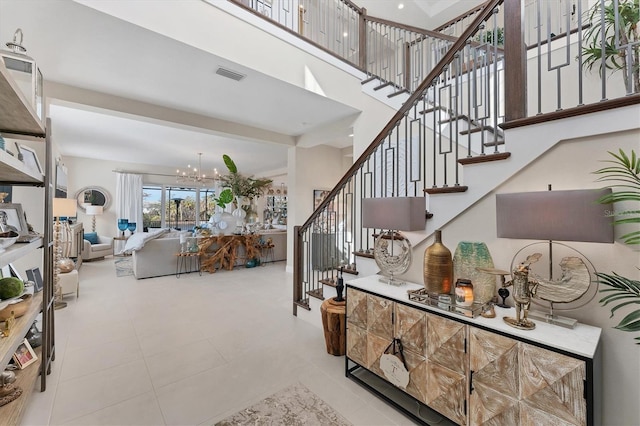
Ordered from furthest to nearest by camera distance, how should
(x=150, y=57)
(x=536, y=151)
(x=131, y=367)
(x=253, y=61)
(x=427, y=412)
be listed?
(x=253, y=61) → (x=150, y=57) → (x=131, y=367) → (x=427, y=412) → (x=536, y=151)

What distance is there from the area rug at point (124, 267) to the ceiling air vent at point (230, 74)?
4666 millimetres

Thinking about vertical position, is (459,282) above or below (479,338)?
above

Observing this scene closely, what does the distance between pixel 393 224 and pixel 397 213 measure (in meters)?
0.09

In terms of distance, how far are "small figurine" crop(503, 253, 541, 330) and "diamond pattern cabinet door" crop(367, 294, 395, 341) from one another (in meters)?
0.69

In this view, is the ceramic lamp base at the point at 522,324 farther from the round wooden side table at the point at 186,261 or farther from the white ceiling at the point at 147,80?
the round wooden side table at the point at 186,261

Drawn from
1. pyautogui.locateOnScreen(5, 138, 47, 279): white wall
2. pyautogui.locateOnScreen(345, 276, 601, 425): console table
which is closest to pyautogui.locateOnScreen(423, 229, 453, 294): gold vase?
pyautogui.locateOnScreen(345, 276, 601, 425): console table

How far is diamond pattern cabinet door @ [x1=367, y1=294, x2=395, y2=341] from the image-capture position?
6.33 feet

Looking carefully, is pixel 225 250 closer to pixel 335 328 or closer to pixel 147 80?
pixel 147 80

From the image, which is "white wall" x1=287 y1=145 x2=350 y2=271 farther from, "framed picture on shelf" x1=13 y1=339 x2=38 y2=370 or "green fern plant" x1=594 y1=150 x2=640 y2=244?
"green fern plant" x1=594 y1=150 x2=640 y2=244

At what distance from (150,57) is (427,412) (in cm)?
413

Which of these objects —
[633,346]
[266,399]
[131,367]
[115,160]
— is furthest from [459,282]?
[115,160]

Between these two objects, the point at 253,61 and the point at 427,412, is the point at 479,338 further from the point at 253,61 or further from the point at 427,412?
the point at 253,61

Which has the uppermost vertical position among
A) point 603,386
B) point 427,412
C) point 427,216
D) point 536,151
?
point 536,151

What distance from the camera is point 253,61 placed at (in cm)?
325
